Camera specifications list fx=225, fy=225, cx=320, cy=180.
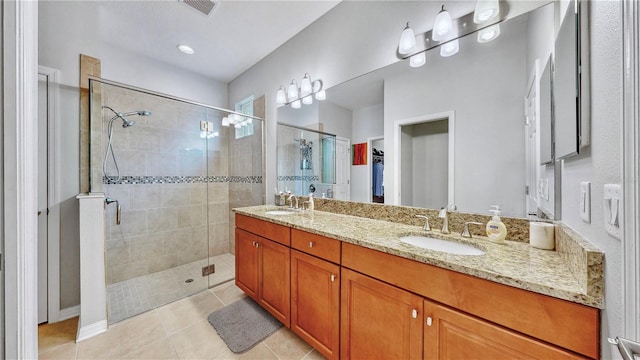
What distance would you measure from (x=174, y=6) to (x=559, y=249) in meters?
3.07

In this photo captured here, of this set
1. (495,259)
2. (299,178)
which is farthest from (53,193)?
(495,259)

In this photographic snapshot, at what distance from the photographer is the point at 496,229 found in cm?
115

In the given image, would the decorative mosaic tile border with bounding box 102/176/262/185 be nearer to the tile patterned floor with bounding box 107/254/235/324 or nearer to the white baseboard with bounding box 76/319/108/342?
the tile patterned floor with bounding box 107/254/235/324

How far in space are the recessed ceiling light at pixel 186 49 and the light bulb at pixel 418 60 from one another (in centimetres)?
240

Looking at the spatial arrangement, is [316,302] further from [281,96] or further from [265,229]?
[281,96]

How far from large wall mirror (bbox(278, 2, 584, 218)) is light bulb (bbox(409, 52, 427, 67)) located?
0.11 ft

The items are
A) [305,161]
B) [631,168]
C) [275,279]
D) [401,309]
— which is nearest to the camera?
[631,168]

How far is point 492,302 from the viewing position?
31.4 inches

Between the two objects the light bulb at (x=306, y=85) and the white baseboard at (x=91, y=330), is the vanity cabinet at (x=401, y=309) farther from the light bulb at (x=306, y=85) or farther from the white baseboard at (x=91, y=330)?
the light bulb at (x=306, y=85)

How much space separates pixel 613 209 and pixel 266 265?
1.81 m

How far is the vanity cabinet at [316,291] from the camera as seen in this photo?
1301 mm

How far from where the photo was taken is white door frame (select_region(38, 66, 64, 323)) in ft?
5.81

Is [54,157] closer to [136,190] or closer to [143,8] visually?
[136,190]

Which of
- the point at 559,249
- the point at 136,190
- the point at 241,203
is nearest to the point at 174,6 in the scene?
the point at 136,190
